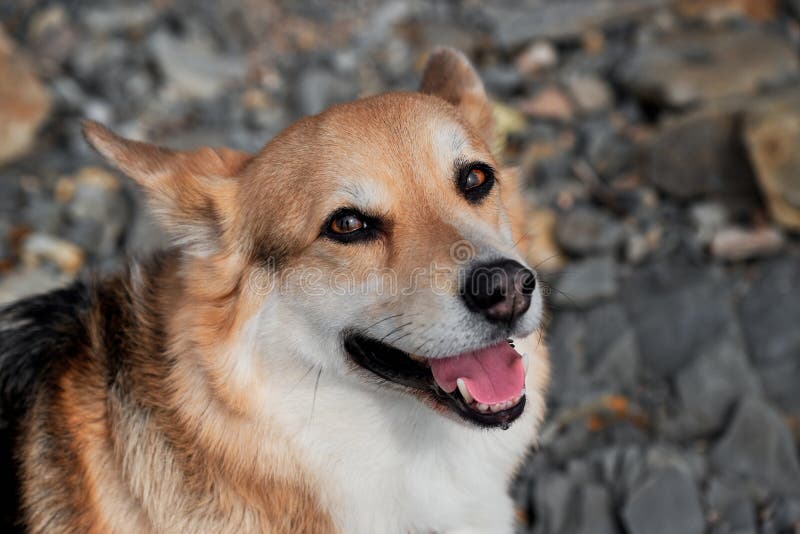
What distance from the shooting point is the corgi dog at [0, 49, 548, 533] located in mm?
3256

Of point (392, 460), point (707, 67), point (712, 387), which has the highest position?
point (707, 67)

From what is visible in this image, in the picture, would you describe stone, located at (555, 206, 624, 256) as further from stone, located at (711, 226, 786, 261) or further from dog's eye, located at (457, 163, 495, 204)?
dog's eye, located at (457, 163, 495, 204)

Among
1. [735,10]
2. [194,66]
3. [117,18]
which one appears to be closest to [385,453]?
[194,66]

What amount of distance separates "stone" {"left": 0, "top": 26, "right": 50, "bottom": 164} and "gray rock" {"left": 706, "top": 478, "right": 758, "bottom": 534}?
6464 mm

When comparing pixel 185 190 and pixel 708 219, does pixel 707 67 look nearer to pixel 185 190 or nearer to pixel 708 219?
pixel 708 219

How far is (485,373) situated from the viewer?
3.24 metres

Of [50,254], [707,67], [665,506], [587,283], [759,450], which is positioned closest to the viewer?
[665,506]

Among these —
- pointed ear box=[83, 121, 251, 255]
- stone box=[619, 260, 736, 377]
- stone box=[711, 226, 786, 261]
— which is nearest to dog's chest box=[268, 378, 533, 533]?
pointed ear box=[83, 121, 251, 255]

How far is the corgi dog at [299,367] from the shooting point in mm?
3256

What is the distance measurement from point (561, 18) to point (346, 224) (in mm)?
6427

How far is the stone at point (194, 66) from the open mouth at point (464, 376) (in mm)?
5782

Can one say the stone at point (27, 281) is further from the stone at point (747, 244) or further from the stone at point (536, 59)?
the stone at point (536, 59)

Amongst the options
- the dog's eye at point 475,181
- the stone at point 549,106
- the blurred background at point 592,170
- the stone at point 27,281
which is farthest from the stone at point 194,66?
the dog's eye at point 475,181

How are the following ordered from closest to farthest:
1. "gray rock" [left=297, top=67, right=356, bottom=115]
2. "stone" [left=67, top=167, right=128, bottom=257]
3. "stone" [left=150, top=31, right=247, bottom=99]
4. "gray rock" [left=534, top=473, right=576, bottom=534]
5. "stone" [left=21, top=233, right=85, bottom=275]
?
"gray rock" [left=534, top=473, right=576, bottom=534] < "stone" [left=21, top=233, right=85, bottom=275] < "stone" [left=67, top=167, right=128, bottom=257] < "gray rock" [left=297, top=67, right=356, bottom=115] < "stone" [left=150, top=31, right=247, bottom=99]
